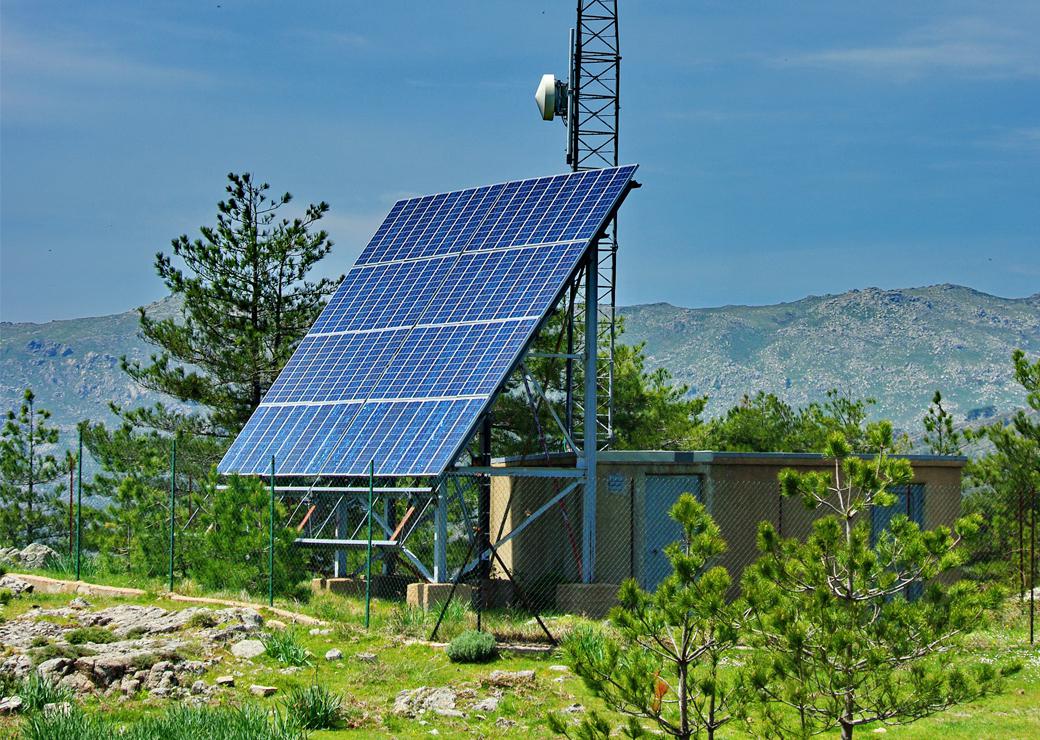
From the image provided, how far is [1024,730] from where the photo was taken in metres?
14.9

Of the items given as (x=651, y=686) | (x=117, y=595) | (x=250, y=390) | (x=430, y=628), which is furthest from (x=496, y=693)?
(x=250, y=390)

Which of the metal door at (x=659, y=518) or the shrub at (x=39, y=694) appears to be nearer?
the shrub at (x=39, y=694)

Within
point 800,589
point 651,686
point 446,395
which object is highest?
point 446,395

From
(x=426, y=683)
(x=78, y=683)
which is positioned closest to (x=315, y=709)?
(x=426, y=683)

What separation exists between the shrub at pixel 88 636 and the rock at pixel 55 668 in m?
1.71

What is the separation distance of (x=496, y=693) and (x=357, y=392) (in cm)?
982

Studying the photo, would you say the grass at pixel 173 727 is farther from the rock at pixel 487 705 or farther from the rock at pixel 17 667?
the rock at pixel 487 705

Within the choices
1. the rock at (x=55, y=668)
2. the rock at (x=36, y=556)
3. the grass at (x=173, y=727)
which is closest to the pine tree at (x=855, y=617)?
the grass at (x=173, y=727)

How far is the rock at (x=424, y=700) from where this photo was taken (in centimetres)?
1548

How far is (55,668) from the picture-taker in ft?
52.9

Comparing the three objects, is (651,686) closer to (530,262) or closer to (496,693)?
(496,693)

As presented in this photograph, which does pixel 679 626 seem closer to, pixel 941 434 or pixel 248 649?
pixel 248 649

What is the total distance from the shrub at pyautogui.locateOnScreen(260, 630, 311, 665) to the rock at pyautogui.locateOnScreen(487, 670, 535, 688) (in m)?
2.58

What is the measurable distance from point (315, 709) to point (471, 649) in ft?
12.3
